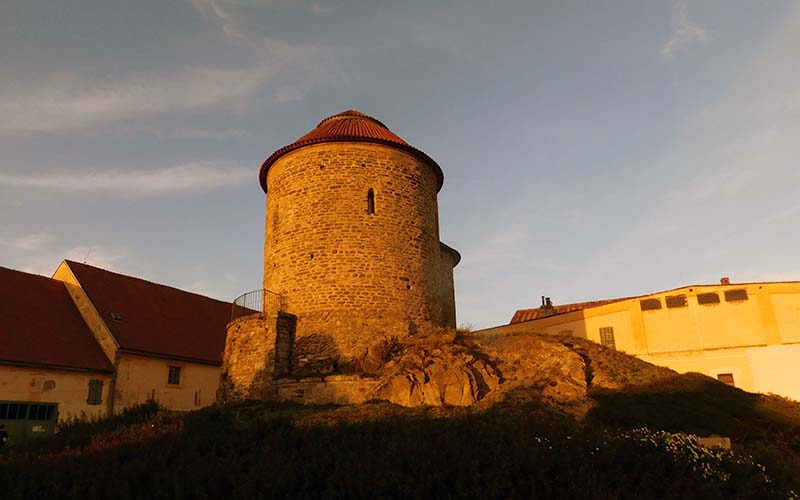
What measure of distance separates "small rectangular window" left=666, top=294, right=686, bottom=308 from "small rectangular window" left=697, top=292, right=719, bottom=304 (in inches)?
23.3

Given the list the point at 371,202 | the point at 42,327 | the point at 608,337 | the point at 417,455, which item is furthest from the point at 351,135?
the point at 608,337

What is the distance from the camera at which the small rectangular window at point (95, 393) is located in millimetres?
20878

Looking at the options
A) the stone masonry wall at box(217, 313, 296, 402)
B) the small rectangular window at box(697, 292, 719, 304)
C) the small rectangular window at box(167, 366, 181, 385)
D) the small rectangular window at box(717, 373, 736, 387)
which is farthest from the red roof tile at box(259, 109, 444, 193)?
→ the small rectangular window at box(717, 373, 736, 387)

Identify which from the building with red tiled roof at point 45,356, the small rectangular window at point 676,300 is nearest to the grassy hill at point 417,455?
the building with red tiled roof at point 45,356

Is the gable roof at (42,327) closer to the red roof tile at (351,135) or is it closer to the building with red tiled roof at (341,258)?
the building with red tiled roof at (341,258)

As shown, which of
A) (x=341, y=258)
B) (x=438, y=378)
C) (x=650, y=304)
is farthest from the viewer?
(x=650, y=304)

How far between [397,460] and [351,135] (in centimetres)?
1260

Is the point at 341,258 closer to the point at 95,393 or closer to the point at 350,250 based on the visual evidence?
the point at 350,250

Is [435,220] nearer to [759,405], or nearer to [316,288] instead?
[316,288]

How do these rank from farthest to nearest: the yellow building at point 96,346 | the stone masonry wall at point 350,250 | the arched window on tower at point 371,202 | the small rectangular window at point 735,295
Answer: the small rectangular window at point 735,295
the yellow building at point 96,346
the arched window on tower at point 371,202
the stone masonry wall at point 350,250

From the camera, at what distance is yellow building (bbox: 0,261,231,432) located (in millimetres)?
19688

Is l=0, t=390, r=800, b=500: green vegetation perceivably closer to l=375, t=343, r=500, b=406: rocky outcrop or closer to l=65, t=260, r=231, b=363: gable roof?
l=375, t=343, r=500, b=406: rocky outcrop

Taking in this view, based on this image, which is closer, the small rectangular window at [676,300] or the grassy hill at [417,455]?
the grassy hill at [417,455]

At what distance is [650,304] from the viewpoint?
83.8 feet
